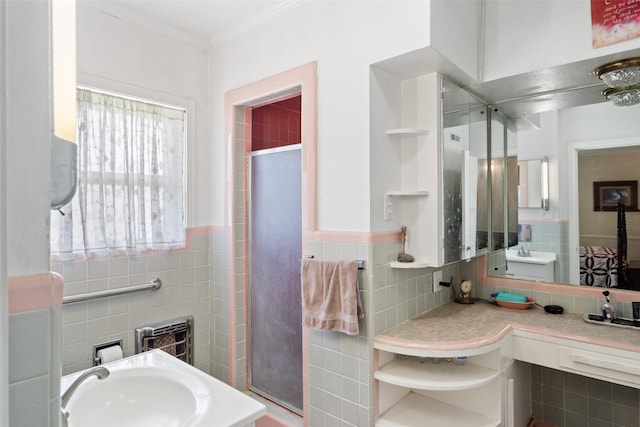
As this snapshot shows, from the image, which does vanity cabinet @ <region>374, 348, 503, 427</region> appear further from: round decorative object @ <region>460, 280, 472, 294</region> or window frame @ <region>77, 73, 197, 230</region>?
window frame @ <region>77, 73, 197, 230</region>

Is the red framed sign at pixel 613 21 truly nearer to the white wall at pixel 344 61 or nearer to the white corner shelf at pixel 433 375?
the white wall at pixel 344 61

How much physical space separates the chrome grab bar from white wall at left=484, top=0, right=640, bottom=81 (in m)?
2.31

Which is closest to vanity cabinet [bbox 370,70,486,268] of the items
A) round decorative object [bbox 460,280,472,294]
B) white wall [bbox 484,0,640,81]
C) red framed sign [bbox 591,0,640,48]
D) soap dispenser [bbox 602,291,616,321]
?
white wall [bbox 484,0,640,81]

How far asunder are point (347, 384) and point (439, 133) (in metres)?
1.33

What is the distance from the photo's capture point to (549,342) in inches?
70.9

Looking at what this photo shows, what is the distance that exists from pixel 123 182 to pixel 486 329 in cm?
217

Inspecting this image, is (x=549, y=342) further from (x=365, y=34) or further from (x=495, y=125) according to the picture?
(x=365, y=34)

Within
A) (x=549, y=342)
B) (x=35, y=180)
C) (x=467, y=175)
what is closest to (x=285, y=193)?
(x=467, y=175)

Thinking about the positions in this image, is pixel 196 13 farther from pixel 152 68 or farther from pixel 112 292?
pixel 112 292

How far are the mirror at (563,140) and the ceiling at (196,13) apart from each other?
1375 millimetres

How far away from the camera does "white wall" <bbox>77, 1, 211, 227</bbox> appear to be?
→ 2096mm

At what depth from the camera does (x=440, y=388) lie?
5.36 feet

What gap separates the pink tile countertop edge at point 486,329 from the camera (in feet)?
5.45

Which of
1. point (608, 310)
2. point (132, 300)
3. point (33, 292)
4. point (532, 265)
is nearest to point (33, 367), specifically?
point (33, 292)
